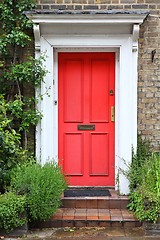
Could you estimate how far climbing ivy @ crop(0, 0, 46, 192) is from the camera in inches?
263

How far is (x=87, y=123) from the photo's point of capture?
729 cm

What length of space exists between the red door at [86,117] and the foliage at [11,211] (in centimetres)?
171

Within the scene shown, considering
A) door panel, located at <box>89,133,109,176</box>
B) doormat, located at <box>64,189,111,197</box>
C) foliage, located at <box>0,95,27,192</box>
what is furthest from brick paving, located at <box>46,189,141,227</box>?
foliage, located at <box>0,95,27,192</box>

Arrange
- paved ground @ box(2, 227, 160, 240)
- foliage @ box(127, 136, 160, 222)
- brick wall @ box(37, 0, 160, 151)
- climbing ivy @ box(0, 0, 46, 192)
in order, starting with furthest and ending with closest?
brick wall @ box(37, 0, 160, 151), climbing ivy @ box(0, 0, 46, 192), foliage @ box(127, 136, 160, 222), paved ground @ box(2, 227, 160, 240)

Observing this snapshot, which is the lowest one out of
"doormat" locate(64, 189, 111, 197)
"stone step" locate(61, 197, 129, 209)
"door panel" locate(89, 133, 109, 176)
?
"stone step" locate(61, 197, 129, 209)

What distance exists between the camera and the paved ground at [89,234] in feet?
18.7

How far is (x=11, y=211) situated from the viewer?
5.57 meters

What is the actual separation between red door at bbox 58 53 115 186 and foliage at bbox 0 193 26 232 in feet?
5.62

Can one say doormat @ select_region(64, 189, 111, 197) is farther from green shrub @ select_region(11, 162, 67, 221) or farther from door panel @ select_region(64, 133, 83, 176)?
green shrub @ select_region(11, 162, 67, 221)

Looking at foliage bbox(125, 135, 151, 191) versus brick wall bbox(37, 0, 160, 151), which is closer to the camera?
foliage bbox(125, 135, 151, 191)

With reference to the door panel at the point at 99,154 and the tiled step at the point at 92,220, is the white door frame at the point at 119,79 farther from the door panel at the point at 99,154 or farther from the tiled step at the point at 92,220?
the tiled step at the point at 92,220

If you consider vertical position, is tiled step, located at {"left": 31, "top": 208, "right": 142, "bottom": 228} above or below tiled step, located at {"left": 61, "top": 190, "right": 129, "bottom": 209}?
below

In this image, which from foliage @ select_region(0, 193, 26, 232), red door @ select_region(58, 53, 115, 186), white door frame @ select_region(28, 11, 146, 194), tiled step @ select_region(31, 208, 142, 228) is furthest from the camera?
red door @ select_region(58, 53, 115, 186)

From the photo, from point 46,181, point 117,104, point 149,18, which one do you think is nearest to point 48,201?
point 46,181
